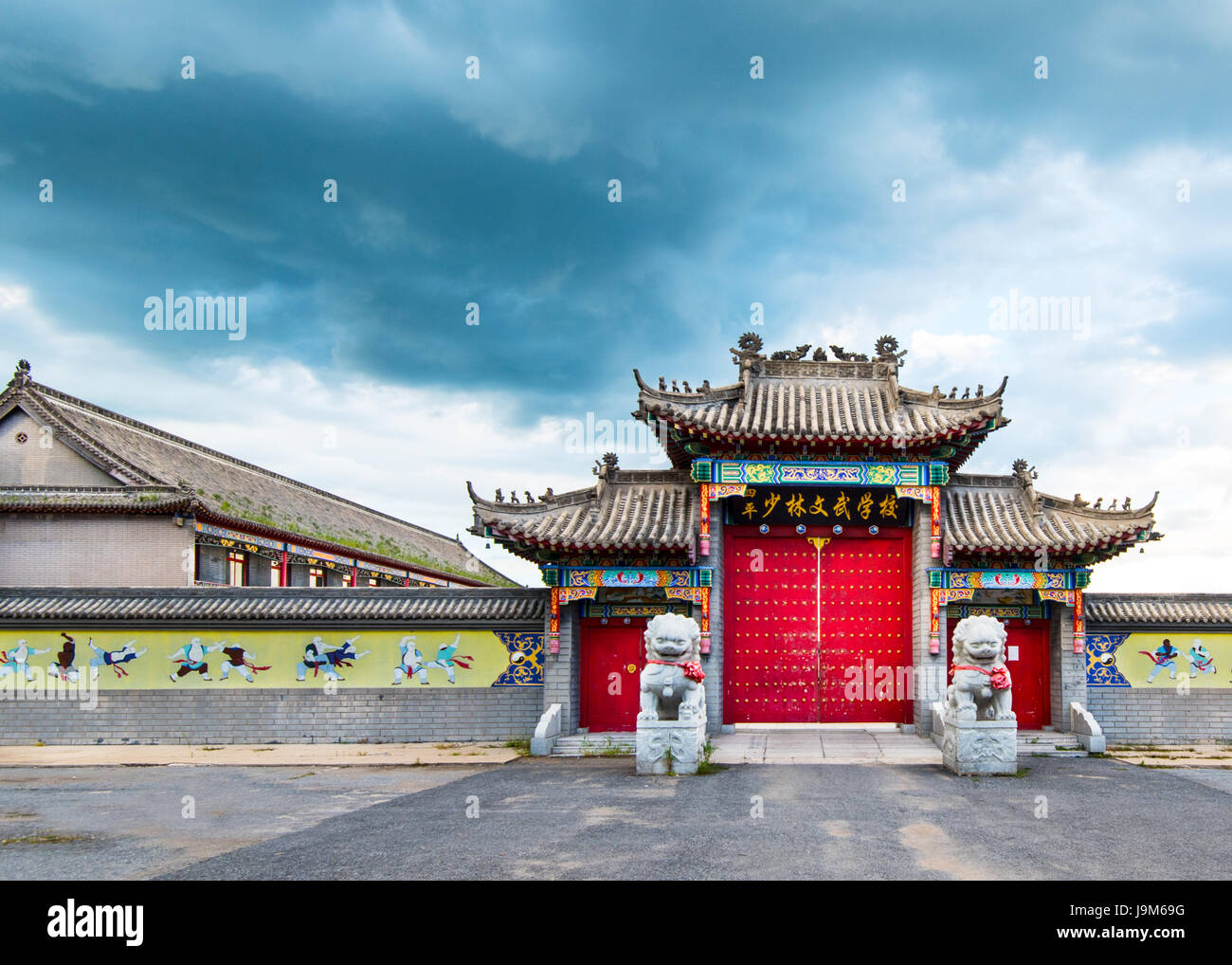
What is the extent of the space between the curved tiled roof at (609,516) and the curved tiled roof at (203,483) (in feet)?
36.9

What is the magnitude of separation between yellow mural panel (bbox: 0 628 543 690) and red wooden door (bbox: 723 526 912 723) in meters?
3.49

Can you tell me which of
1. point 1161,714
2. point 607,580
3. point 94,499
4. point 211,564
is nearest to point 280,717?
point 607,580

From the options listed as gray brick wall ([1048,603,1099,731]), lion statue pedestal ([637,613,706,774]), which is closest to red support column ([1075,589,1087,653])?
gray brick wall ([1048,603,1099,731])

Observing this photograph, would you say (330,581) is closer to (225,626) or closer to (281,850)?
(225,626)

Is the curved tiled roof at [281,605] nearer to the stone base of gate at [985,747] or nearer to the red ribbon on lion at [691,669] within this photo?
the red ribbon on lion at [691,669]

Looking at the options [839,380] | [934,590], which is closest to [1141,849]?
[934,590]

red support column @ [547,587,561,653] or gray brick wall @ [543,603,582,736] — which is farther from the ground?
red support column @ [547,587,561,653]

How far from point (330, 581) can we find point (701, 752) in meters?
20.3

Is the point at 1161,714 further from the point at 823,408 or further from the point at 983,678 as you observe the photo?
the point at 823,408

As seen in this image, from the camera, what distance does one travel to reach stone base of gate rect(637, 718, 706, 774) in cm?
1138

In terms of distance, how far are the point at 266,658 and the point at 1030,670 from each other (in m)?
12.9

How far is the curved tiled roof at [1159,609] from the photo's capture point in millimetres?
14156

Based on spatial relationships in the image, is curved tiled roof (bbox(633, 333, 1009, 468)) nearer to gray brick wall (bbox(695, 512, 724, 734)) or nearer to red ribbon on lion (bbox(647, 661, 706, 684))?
gray brick wall (bbox(695, 512, 724, 734))

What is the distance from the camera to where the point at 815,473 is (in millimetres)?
14070
